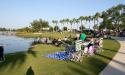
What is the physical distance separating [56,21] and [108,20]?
86698mm

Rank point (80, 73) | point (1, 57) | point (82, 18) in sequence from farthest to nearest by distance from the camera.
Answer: point (82, 18) < point (1, 57) < point (80, 73)

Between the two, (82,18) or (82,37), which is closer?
(82,37)

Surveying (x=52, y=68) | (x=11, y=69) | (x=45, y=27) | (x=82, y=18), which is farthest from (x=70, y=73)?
(x=45, y=27)

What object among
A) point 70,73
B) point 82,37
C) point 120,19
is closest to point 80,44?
point 82,37

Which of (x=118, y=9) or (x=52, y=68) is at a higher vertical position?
(x=118, y=9)

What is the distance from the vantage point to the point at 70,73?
12242mm

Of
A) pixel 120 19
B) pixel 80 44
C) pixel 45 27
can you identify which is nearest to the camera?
pixel 80 44

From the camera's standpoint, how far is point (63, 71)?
12812mm

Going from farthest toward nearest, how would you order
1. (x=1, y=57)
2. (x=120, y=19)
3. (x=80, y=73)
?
1. (x=120, y=19)
2. (x=1, y=57)
3. (x=80, y=73)

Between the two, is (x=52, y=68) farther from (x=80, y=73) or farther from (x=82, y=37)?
(x=82, y=37)

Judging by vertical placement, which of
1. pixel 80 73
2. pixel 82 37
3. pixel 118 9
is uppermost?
pixel 118 9

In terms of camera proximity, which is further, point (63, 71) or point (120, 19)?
point (120, 19)

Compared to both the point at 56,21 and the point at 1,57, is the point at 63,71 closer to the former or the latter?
the point at 1,57

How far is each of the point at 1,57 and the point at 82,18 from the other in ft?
444
